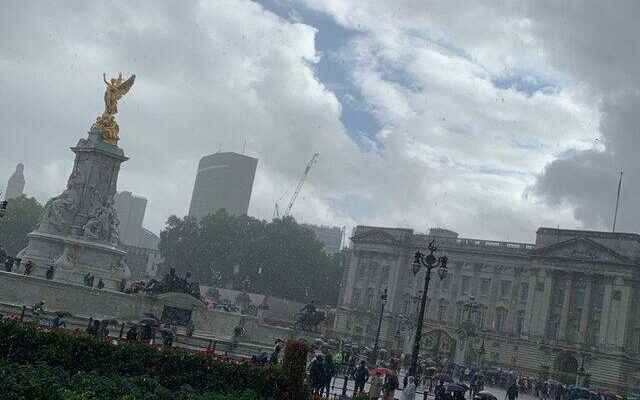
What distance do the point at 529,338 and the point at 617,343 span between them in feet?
32.3

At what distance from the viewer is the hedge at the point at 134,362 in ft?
55.3

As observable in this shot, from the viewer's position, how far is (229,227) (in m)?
111

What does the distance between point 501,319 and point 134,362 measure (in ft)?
247

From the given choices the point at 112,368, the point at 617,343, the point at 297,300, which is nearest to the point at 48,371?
the point at 112,368

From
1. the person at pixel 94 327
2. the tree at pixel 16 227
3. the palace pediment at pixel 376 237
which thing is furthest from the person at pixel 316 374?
the tree at pixel 16 227

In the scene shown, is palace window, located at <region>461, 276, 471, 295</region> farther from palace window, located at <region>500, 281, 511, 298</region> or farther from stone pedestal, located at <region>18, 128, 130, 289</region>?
stone pedestal, located at <region>18, 128, 130, 289</region>

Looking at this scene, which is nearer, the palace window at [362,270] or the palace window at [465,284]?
the palace window at [465,284]

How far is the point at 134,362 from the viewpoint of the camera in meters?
18.0

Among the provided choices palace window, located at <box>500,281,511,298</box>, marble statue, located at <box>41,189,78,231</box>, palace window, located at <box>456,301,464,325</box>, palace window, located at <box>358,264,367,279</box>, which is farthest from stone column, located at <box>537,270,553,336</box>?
marble statue, located at <box>41,189,78,231</box>

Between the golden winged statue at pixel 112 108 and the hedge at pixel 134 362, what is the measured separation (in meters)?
34.3

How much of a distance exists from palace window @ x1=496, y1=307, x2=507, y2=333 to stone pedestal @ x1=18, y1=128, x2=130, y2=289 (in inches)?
2037

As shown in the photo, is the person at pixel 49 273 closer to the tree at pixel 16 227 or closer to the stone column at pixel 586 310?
the tree at pixel 16 227

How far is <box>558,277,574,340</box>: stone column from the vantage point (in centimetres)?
8094

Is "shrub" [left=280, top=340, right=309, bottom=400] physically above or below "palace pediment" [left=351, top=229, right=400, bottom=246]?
below
